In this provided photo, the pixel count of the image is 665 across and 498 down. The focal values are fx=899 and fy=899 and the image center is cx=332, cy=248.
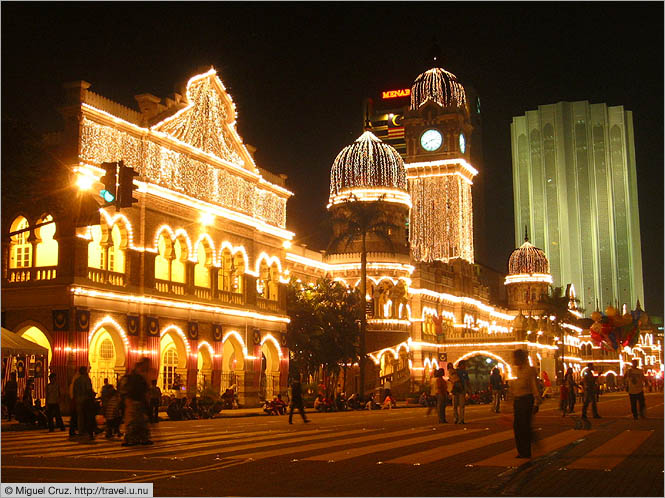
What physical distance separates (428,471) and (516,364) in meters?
2.85

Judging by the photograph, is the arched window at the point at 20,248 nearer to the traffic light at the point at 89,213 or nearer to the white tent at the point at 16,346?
the white tent at the point at 16,346

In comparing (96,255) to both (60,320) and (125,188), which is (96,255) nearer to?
(60,320)

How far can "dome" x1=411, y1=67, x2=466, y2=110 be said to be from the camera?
96.9m

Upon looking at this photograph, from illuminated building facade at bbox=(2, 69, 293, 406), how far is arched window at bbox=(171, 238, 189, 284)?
0.07 m

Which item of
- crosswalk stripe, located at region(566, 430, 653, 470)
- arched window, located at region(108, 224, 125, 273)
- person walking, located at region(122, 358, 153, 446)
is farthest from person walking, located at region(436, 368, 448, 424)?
arched window, located at region(108, 224, 125, 273)

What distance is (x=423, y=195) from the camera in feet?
317

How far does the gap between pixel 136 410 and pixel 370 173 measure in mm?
57453

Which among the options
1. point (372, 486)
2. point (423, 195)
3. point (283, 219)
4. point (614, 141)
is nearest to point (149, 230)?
point (283, 219)

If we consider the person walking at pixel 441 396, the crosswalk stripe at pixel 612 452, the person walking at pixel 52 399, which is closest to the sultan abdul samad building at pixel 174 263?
the person walking at pixel 52 399

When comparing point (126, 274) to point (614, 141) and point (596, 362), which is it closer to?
point (596, 362)

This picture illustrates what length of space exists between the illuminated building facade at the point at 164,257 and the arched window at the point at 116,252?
2.1 inches

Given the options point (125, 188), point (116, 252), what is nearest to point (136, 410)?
point (125, 188)

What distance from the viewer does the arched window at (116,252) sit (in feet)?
121

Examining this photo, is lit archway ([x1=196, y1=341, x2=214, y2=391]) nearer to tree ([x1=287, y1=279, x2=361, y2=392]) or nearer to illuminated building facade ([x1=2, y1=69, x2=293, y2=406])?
illuminated building facade ([x1=2, y1=69, x2=293, y2=406])
